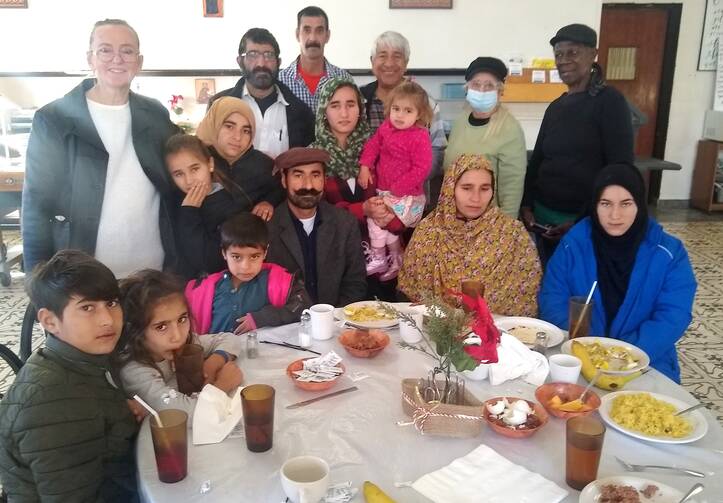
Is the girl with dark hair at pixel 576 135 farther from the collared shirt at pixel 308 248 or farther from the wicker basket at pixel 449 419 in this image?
the wicker basket at pixel 449 419

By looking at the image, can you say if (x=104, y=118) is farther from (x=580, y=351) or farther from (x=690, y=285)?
(x=690, y=285)

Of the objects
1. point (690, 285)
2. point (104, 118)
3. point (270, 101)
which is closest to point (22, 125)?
point (270, 101)

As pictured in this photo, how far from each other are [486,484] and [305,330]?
0.86 metres

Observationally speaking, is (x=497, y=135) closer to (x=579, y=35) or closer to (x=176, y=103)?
(x=579, y=35)

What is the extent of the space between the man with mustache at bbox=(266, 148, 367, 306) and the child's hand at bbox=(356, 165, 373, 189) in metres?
0.35

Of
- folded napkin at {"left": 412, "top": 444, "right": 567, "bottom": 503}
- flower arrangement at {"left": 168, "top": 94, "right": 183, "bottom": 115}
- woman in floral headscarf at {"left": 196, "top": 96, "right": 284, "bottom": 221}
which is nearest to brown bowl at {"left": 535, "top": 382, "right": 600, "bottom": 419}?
folded napkin at {"left": 412, "top": 444, "right": 567, "bottom": 503}

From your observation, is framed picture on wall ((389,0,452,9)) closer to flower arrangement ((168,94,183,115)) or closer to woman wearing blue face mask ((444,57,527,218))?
flower arrangement ((168,94,183,115))

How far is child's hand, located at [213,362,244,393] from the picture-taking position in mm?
1562

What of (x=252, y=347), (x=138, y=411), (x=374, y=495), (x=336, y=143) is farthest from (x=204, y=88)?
(x=374, y=495)

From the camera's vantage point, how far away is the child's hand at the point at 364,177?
2902 millimetres

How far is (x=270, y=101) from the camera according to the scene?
3.09 metres

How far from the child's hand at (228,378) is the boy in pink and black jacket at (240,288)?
0.47 m

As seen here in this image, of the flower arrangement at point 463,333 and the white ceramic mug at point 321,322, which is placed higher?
the flower arrangement at point 463,333

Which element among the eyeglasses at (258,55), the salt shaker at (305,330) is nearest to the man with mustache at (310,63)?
the eyeglasses at (258,55)
